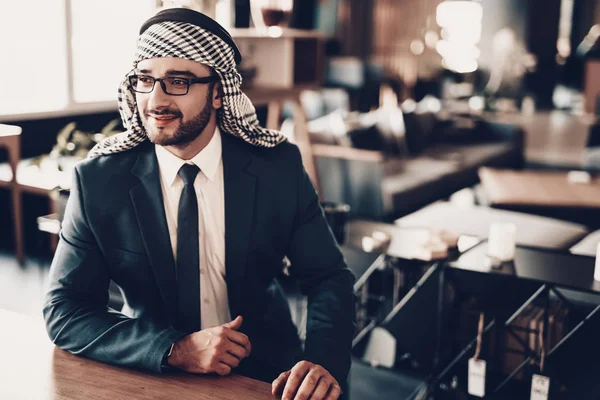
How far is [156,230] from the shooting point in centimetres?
160

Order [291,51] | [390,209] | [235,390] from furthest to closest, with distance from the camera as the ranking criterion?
[291,51] < [390,209] < [235,390]

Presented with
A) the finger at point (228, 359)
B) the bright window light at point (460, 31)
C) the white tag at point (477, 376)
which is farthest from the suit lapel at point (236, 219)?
the bright window light at point (460, 31)

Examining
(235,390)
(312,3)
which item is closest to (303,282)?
(235,390)

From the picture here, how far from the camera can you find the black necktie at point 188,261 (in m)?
1.61

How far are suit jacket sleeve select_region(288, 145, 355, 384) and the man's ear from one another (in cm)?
25

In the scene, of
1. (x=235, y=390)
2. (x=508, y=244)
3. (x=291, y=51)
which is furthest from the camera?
(x=291, y=51)

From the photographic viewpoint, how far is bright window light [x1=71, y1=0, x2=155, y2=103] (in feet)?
16.5

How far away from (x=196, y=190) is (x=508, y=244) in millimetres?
1191

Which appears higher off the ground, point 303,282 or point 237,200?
point 237,200

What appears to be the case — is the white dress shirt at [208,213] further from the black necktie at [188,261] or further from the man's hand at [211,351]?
the man's hand at [211,351]

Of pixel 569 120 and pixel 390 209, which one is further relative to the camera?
pixel 569 120

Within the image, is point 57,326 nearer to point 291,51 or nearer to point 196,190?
point 196,190

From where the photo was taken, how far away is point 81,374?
127cm

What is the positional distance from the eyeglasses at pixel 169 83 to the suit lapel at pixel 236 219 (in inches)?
8.6
